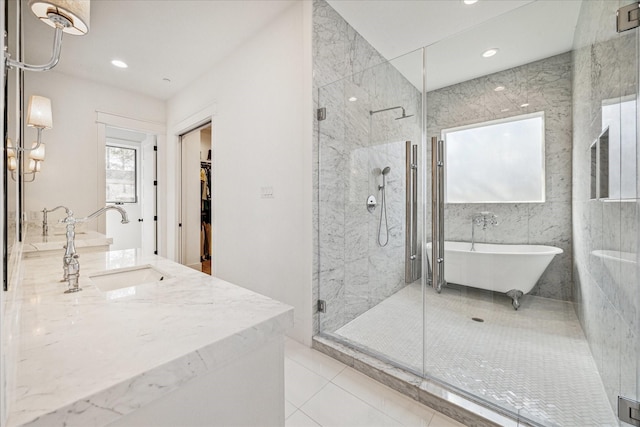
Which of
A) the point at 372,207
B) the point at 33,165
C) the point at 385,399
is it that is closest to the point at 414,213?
the point at 372,207

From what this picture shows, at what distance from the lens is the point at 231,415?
73cm

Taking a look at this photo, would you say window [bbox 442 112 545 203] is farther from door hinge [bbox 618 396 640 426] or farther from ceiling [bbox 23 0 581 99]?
door hinge [bbox 618 396 640 426]

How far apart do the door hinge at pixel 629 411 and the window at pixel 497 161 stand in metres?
1.37

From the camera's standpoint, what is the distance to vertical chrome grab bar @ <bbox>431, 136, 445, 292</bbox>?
7.06 ft

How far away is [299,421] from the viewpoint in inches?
57.2

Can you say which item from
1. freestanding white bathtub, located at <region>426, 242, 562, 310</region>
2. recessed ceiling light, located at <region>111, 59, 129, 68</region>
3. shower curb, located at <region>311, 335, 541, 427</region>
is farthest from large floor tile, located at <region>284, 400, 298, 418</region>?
recessed ceiling light, located at <region>111, 59, 129, 68</region>

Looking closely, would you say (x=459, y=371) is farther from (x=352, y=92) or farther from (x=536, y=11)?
(x=536, y=11)

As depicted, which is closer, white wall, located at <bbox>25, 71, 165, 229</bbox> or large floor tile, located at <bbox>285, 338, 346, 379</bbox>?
large floor tile, located at <bbox>285, 338, 346, 379</bbox>

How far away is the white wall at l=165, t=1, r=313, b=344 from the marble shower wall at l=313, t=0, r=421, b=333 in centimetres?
12

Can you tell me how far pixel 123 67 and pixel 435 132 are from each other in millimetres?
3664

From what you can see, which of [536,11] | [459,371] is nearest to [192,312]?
[459,371]

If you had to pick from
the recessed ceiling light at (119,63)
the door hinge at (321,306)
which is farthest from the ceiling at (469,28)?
the recessed ceiling light at (119,63)

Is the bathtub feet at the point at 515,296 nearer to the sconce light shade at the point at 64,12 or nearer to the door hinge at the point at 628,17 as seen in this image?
the door hinge at the point at 628,17

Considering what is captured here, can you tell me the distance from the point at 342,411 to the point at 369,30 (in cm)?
298
